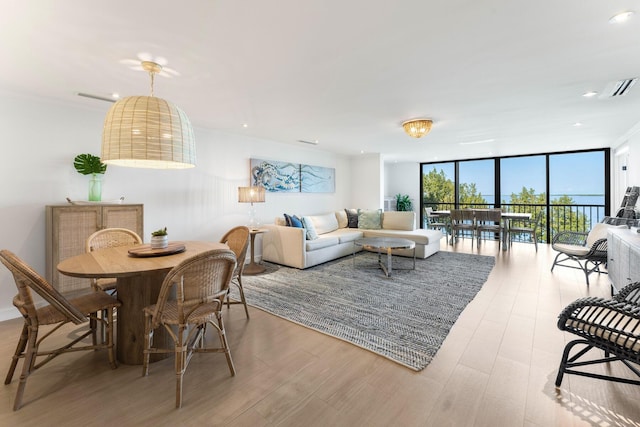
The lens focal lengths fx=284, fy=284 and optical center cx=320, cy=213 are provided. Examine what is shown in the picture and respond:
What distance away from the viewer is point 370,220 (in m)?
6.28

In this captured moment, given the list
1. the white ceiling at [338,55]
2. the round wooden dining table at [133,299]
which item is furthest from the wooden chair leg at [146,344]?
the white ceiling at [338,55]

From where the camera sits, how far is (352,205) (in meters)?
7.81

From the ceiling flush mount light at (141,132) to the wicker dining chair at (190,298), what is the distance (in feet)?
2.61

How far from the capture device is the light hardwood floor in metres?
1.54

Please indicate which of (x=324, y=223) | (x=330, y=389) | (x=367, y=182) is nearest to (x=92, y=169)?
(x=330, y=389)

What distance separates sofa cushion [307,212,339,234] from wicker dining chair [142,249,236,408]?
3.71m

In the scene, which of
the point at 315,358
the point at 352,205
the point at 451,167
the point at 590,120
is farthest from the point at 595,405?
the point at 451,167

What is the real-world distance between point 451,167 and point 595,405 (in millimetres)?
7587

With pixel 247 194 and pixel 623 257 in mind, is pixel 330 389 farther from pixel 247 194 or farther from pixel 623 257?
pixel 247 194

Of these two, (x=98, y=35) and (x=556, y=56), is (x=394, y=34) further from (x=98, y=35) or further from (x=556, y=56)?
(x=98, y=35)

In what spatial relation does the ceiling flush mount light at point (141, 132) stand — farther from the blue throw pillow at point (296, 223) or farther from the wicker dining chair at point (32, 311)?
the blue throw pillow at point (296, 223)

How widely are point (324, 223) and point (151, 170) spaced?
3218 mm

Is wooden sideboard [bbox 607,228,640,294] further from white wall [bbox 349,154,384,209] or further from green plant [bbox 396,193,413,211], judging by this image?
green plant [bbox 396,193,413,211]

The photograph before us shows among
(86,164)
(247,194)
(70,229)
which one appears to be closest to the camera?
(70,229)
